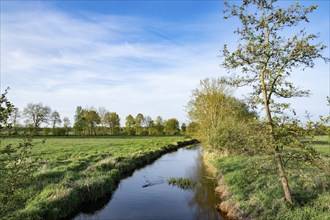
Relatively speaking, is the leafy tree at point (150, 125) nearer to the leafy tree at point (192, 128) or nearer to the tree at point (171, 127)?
the tree at point (171, 127)

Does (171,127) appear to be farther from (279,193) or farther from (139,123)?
(279,193)

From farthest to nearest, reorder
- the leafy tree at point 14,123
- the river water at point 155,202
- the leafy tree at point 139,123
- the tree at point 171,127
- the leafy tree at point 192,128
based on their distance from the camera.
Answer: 1. the tree at point 171,127
2. the leafy tree at point 139,123
3. the leafy tree at point 192,128
4. the river water at point 155,202
5. the leafy tree at point 14,123

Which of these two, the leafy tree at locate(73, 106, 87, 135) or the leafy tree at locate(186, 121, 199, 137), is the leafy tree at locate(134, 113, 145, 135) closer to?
the leafy tree at locate(73, 106, 87, 135)

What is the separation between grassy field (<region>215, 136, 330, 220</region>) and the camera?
907 centimetres

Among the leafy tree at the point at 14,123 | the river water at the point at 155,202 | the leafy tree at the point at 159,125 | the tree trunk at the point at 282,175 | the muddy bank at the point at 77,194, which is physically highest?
the leafy tree at the point at 159,125

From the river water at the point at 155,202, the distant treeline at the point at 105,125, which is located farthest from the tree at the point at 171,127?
the river water at the point at 155,202

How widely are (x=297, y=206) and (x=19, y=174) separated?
919cm

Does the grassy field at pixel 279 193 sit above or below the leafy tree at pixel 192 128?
below

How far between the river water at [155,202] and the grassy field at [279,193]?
5.28ft

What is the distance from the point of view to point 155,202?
48.6 ft

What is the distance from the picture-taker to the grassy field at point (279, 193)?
29.8ft

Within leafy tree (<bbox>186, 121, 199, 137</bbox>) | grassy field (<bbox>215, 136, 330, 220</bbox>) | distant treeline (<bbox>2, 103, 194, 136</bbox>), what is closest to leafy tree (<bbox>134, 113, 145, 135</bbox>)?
distant treeline (<bbox>2, 103, 194, 136</bbox>)

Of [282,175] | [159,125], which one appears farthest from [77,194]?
[159,125]

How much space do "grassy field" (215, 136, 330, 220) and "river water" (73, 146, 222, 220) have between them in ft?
5.28
